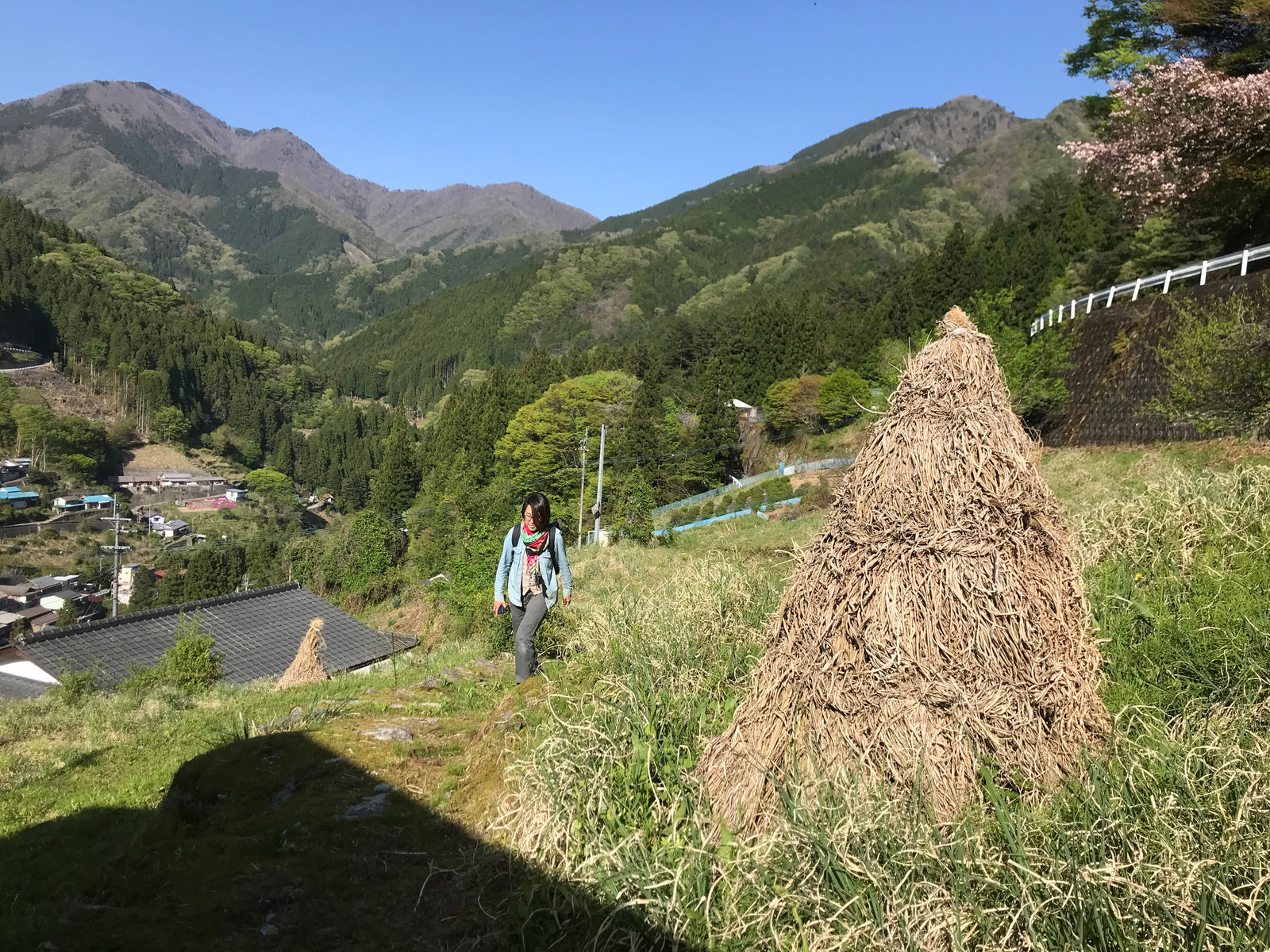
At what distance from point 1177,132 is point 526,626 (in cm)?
1505

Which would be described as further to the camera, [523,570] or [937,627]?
[523,570]

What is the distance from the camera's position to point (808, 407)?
4247 cm

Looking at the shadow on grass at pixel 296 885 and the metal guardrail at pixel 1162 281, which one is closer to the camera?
the shadow on grass at pixel 296 885

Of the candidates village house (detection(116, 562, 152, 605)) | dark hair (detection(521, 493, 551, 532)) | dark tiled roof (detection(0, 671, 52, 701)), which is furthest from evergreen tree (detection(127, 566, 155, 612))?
dark hair (detection(521, 493, 551, 532))

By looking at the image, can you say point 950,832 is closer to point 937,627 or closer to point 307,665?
point 937,627

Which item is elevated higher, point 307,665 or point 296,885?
point 296,885

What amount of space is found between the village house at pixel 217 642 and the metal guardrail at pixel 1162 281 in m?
21.0

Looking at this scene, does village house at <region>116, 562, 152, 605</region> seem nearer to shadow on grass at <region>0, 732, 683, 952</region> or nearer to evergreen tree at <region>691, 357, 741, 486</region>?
evergreen tree at <region>691, 357, 741, 486</region>

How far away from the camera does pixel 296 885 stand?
10.4ft

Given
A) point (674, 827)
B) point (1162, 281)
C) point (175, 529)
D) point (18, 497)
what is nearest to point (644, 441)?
point (1162, 281)

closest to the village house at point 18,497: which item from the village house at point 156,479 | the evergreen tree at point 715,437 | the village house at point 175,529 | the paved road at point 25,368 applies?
the village house at point 156,479

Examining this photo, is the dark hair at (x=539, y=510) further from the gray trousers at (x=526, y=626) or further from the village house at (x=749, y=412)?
the village house at (x=749, y=412)

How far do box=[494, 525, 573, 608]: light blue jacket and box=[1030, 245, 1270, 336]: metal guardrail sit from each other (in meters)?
16.2

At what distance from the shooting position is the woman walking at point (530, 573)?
5.57 meters
